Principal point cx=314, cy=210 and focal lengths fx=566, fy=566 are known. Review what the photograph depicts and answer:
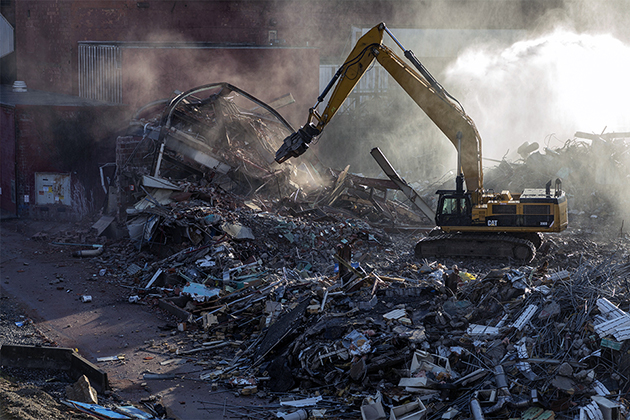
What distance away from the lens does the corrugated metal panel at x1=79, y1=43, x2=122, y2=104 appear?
2386 cm

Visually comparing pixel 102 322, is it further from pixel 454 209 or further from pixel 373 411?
pixel 454 209

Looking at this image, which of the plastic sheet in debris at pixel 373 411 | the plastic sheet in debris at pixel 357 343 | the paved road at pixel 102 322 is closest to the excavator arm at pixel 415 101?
the paved road at pixel 102 322

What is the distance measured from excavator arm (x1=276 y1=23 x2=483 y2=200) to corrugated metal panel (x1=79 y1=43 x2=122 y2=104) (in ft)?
44.5

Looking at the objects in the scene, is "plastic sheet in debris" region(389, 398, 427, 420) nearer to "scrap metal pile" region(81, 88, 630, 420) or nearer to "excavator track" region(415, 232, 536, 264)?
"scrap metal pile" region(81, 88, 630, 420)

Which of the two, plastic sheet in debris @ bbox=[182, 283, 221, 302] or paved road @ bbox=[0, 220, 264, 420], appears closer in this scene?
paved road @ bbox=[0, 220, 264, 420]

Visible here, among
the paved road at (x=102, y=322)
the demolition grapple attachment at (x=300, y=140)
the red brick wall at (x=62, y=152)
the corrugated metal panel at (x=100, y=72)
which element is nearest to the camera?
the paved road at (x=102, y=322)

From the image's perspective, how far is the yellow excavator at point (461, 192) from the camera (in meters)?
13.1

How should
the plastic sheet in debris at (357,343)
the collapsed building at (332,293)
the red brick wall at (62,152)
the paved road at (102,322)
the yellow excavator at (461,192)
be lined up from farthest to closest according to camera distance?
1. the red brick wall at (62,152)
2. the yellow excavator at (461,192)
3. the paved road at (102,322)
4. the plastic sheet in debris at (357,343)
5. the collapsed building at (332,293)

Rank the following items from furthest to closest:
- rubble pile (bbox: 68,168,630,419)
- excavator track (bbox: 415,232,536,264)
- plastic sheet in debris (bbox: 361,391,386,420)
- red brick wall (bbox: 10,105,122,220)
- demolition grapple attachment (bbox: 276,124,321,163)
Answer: red brick wall (bbox: 10,105,122,220)
excavator track (bbox: 415,232,536,264)
demolition grapple attachment (bbox: 276,124,321,163)
rubble pile (bbox: 68,168,630,419)
plastic sheet in debris (bbox: 361,391,386,420)

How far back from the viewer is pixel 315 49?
82.8 ft

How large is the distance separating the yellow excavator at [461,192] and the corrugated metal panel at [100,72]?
1343 cm

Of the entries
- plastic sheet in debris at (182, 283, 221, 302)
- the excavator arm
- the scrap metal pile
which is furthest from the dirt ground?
the excavator arm

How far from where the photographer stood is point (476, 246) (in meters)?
14.0

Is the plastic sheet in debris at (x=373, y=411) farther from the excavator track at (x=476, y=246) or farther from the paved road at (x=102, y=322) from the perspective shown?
the excavator track at (x=476, y=246)
